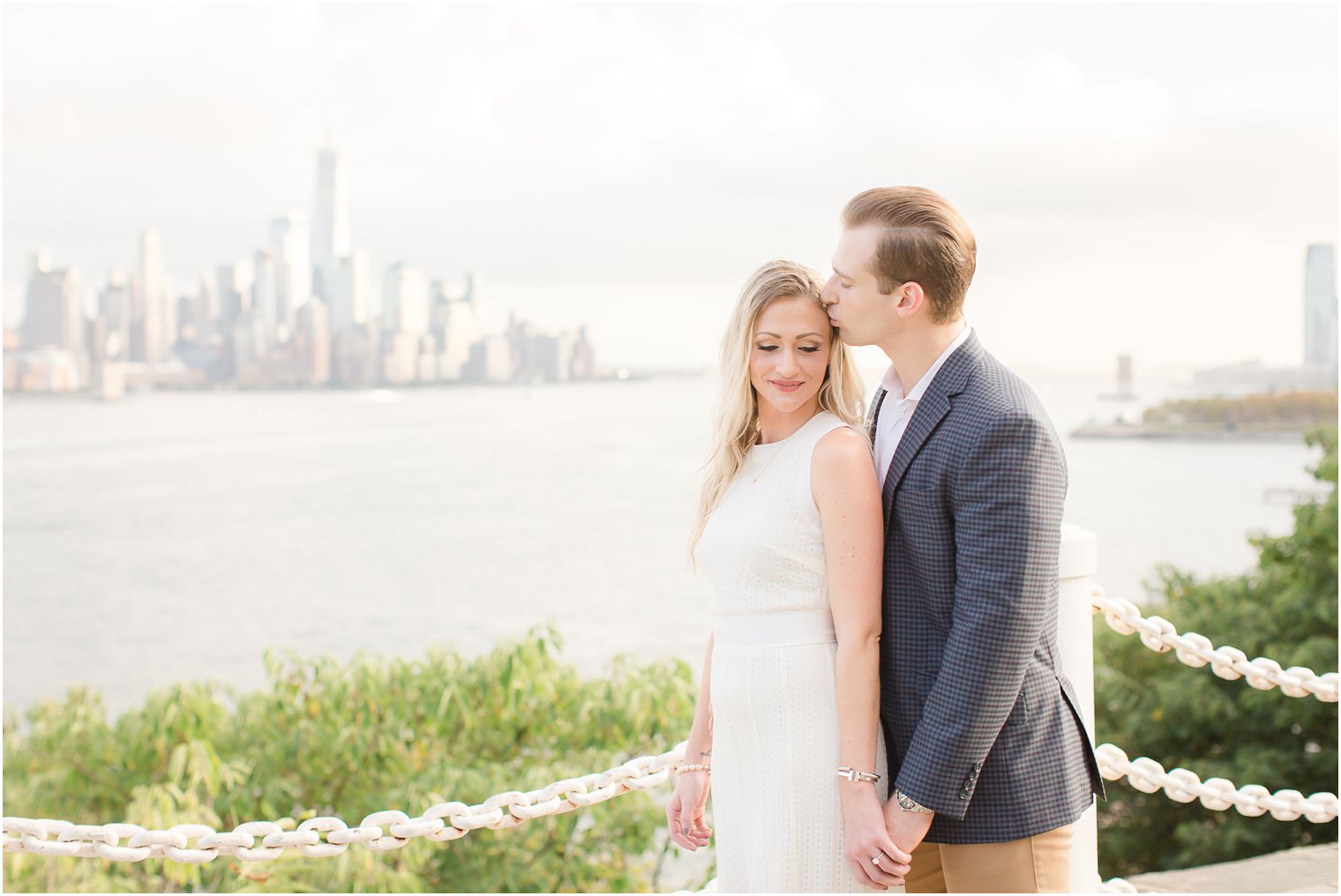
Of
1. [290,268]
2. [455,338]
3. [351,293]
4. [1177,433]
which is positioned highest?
[290,268]

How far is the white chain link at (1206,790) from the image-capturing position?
2.45 metres

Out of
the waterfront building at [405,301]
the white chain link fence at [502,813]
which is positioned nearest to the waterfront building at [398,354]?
the waterfront building at [405,301]

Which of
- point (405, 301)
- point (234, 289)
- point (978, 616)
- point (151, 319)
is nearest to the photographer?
point (978, 616)

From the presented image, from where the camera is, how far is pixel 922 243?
1.61 metres

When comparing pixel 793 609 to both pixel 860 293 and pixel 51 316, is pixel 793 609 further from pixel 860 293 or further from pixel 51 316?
pixel 51 316

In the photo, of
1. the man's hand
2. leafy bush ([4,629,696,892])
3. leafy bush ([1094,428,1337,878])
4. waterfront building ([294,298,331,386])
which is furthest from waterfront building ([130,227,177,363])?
the man's hand

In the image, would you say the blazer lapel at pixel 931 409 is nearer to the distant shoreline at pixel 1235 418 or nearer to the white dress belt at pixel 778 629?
the white dress belt at pixel 778 629

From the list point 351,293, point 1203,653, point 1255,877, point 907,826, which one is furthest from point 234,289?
point 907,826

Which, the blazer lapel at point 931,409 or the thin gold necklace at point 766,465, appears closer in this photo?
the blazer lapel at point 931,409

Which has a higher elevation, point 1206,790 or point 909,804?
point 909,804

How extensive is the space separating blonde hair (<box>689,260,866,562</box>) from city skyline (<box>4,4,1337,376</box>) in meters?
37.0

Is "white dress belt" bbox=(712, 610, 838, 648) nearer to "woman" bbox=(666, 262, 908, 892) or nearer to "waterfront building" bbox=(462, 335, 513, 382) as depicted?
"woman" bbox=(666, 262, 908, 892)

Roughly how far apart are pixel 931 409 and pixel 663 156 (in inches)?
2064

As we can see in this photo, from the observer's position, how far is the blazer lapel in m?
1.60
